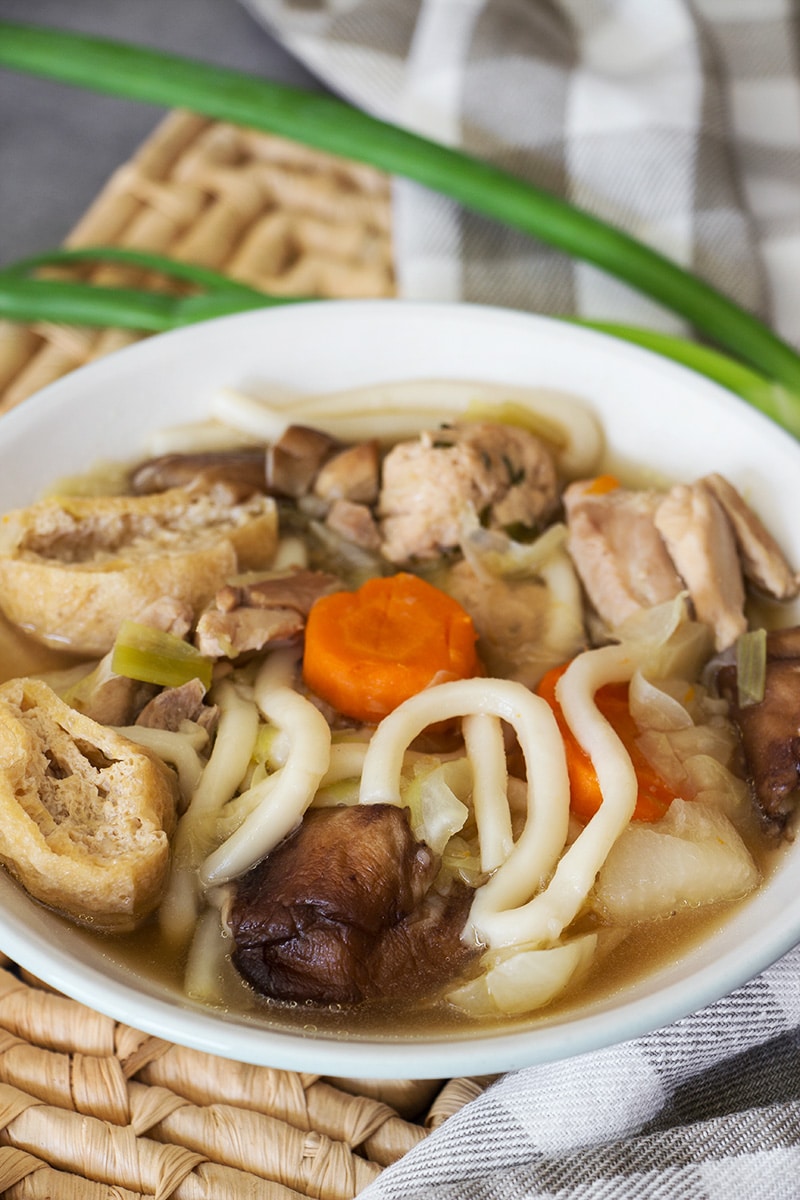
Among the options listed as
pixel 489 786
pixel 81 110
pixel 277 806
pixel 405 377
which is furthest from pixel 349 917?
pixel 81 110

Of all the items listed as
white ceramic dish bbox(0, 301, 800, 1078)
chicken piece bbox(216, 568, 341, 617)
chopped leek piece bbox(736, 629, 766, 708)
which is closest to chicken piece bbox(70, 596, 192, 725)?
chicken piece bbox(216, 568, 341, 617)

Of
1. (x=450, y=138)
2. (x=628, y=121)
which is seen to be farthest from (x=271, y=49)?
(x=628, y=121)

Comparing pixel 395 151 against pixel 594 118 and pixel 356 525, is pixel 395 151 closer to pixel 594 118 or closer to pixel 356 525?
pixel 594 118

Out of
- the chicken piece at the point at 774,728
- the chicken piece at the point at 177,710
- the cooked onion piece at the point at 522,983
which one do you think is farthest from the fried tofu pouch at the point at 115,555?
the chicken piece at the point at 774,728

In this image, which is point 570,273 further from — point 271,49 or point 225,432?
point 271,49

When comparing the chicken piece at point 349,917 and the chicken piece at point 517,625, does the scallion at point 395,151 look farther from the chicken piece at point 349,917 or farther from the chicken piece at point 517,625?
the chicken piece at point 349,917

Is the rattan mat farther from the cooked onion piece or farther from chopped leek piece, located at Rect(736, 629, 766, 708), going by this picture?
chopped leek piece, located at Rect(736, 629, 766, 708)
